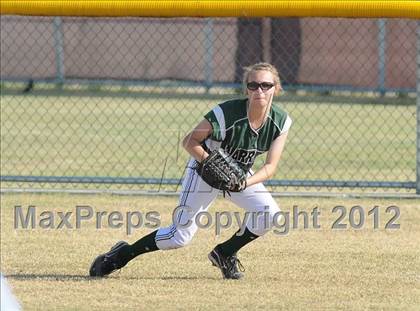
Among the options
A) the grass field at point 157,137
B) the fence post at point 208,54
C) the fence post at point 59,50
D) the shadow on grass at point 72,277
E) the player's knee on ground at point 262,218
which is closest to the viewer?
the player's knee on ground at point 262,218

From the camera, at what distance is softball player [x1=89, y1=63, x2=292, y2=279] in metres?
7.02

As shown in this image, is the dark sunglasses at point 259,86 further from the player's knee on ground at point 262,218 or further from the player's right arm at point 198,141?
the player's knee on ground at point 262,218

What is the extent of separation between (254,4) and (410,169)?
340 centimetres

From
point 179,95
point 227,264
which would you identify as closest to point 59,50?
point 179,95

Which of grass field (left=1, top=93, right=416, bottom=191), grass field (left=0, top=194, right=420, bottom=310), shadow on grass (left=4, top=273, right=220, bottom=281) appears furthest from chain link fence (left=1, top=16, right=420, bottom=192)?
shadow on grass (left=4, top=273, right=220, bottom=281)

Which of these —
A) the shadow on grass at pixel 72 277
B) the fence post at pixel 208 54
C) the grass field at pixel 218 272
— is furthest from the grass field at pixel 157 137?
the shadow on grass at pixel 72 277

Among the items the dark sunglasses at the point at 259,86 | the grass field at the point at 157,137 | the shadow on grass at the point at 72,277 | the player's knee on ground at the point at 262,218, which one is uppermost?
the dark sunglasses at the point at 259,86

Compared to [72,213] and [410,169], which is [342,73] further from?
[72,213]

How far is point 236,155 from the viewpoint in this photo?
718 cm

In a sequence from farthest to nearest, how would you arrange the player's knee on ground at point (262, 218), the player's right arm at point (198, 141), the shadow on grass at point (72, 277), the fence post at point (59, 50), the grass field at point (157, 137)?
the fence post at point (59, 50) < the grass field at point (157, 137) < the shadow on grass at point (72, 277) < the player's knee on ground at point (262, 218) < the player's right arm at point (198, 141)

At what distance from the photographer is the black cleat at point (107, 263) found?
7379 millimetres

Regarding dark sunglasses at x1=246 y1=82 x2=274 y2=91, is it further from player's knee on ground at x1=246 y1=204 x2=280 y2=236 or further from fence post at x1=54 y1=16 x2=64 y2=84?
fence post at x1=54 y1=16 x2=64 y2=84

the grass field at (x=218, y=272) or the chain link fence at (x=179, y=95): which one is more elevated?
the chain link fence at (x=179, y=95)

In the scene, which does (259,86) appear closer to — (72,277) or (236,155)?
(236,155)
